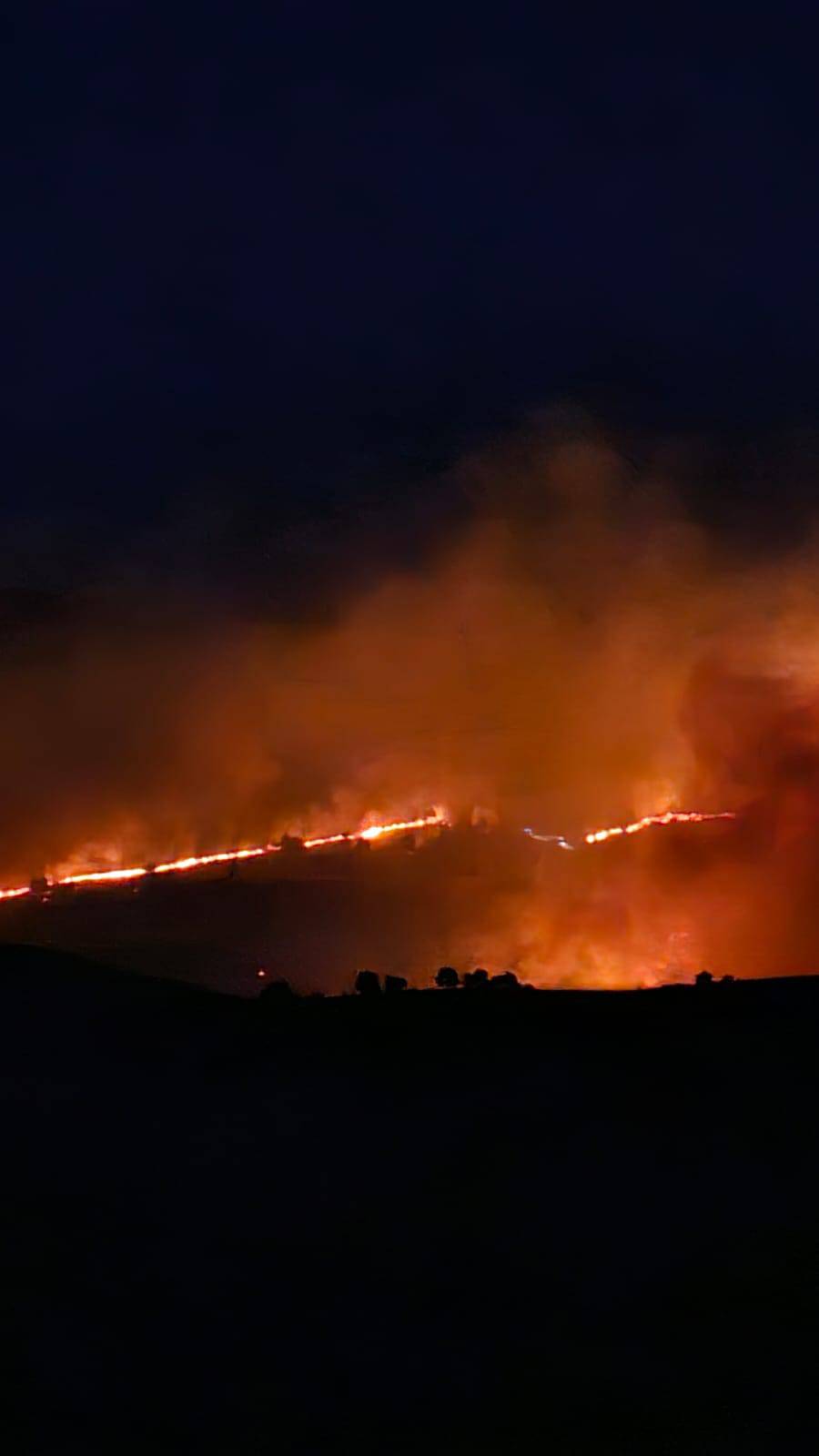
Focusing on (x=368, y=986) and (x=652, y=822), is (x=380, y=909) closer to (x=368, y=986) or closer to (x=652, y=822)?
(x=368, y=986)

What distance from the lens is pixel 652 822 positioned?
51.0 ft

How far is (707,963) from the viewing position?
11.3 metres

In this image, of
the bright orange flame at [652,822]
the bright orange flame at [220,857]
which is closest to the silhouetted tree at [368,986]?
the bright orange flame at [220,857]

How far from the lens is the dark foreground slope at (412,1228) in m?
2.93

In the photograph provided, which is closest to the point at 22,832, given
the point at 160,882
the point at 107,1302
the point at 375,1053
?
the point at 160,882

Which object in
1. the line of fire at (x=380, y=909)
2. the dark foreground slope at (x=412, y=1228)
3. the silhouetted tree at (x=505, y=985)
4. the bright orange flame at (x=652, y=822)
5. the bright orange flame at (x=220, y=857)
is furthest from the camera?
the bright orange flame at (x=652, y=822)

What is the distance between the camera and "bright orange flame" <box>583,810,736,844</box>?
15.0 m

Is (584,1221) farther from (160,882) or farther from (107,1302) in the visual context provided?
(160,882)

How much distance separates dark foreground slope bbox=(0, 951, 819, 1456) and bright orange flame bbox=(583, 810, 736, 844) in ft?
32.2

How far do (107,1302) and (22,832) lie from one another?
944 cm

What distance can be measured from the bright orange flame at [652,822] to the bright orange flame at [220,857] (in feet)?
6.60

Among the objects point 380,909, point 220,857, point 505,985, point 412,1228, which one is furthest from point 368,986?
point 220,857

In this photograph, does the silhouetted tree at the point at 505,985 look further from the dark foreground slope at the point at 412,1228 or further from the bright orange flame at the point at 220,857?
the bright orange flame at the point at 220,857

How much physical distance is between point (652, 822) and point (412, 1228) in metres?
12.3
